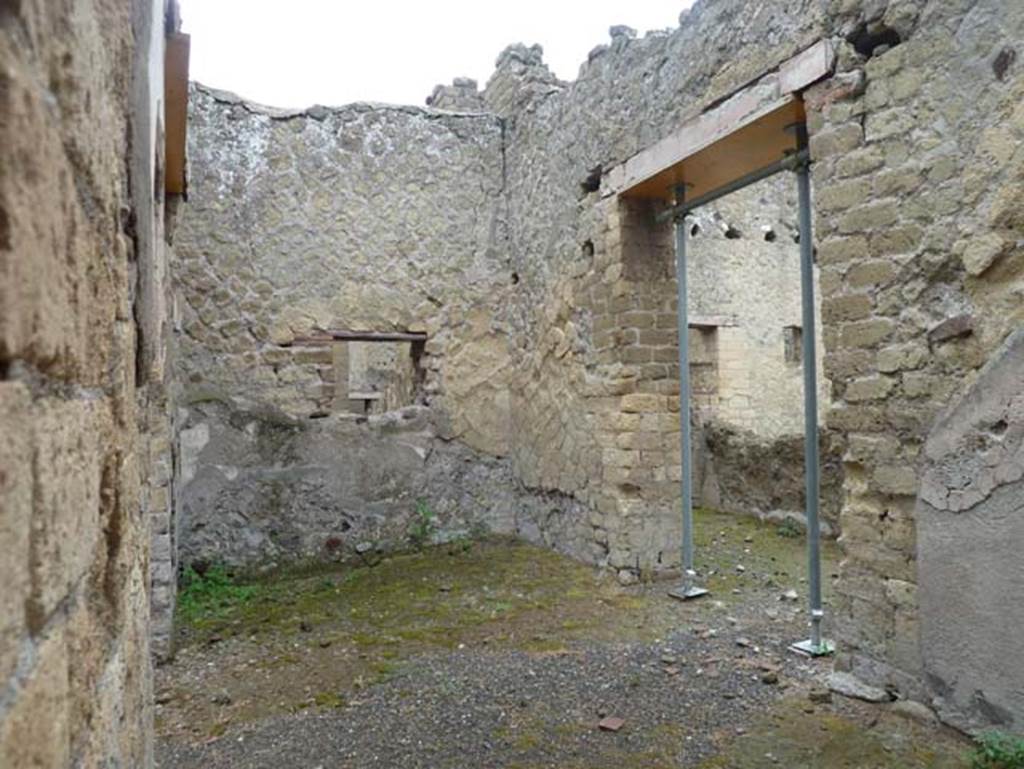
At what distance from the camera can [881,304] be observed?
9.50ft

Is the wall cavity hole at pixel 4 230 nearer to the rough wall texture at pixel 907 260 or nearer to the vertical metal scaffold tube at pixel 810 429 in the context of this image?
the rough wall texture at pixel 907 260

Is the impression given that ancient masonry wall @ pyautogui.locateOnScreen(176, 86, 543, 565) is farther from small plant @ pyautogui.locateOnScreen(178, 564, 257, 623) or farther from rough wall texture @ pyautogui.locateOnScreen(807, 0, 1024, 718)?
rough wall texture @ pyautogui.locateOnScreen(807, 0, 1024, 718)

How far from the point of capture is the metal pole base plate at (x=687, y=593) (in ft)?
14.4

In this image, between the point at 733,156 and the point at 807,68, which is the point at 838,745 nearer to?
the point at 807,68

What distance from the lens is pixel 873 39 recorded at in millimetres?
2938

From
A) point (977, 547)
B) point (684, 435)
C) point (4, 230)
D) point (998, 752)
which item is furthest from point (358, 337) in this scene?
point (4, 230)

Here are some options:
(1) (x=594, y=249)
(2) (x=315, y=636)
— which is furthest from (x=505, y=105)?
(2) (x=315, y=636)

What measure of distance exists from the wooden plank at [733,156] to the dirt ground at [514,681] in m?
2.45

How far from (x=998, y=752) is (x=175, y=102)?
12.4 feet

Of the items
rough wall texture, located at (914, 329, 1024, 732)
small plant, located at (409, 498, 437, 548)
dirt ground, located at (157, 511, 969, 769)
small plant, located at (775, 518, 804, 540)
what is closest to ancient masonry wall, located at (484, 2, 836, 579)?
dirt ground, located at (157, 511, 969, 769)

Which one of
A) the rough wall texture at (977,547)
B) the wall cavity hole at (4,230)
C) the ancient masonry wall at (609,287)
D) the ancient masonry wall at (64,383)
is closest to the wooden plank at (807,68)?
the ancient masonry wall at (609,287)

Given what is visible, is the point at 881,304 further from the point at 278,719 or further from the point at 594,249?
the point at 278,719

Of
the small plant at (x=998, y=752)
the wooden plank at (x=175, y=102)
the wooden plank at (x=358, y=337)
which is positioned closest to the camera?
the small plant at (x=998, y=752)

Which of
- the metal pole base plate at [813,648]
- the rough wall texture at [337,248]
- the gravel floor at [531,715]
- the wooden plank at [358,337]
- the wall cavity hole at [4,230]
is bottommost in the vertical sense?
the gravel floor at [531,715]
